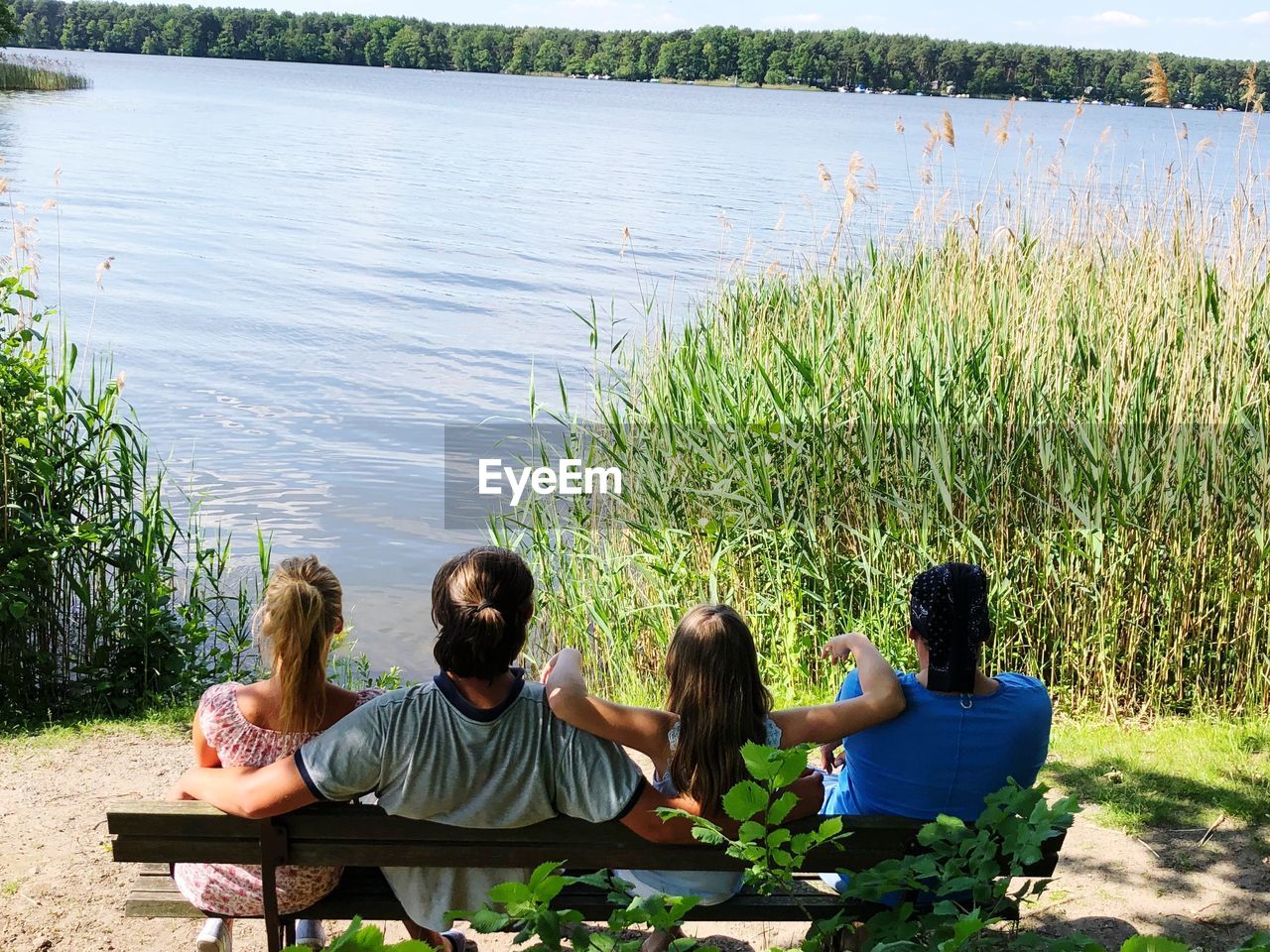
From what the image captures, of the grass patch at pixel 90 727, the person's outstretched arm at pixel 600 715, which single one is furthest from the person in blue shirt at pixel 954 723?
the grass patch at pixel 90 727

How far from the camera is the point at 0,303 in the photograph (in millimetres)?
4566

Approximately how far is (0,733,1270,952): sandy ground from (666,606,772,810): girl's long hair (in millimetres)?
967

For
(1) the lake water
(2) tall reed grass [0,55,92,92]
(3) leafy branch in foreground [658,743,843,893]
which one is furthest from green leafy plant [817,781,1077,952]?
(2) tall reed grass [0,55,92,92]

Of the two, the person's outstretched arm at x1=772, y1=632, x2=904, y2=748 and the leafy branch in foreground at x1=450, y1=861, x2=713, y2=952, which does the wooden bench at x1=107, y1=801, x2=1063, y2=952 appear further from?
the leafy branch in foreground at x1=450, y1=861, x2=713, y2=952

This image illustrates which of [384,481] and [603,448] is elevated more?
[603,448]

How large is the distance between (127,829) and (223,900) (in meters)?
0.39

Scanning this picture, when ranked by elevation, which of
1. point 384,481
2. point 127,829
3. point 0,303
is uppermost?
point 0,303

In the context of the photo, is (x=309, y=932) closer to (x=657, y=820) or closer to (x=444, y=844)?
(x=444, y=844)

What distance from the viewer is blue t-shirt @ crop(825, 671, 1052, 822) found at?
2.41m

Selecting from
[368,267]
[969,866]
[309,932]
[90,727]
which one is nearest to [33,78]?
[368,267]

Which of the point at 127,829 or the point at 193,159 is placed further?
the point at 193,159

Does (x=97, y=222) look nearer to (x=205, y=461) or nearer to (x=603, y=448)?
(x=205, y=461)

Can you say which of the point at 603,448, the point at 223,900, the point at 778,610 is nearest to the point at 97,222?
the point at 603,448

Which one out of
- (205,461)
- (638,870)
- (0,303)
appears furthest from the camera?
(205,461)
